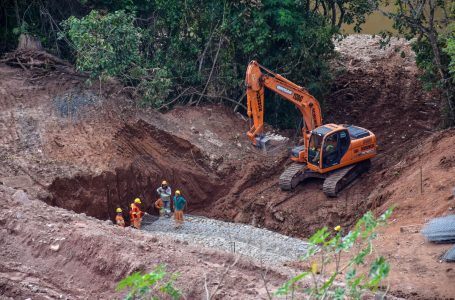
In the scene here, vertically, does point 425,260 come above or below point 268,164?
above

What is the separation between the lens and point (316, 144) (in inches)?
784

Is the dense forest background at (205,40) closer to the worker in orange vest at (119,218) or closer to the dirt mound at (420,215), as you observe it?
the dirt mound at (420,215)

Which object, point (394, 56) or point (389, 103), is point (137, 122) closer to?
point (389, 103)

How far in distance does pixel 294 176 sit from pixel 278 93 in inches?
89.4

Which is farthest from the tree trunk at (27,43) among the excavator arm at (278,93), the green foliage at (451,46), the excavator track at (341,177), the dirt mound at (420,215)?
the green foliage at (451,46)

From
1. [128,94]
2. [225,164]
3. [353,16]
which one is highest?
[353,16]

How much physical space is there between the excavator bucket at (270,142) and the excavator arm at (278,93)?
2.11ft

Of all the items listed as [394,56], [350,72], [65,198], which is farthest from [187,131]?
[394,56]

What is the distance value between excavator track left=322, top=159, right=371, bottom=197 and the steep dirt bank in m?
6.67

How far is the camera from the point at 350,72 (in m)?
27.6

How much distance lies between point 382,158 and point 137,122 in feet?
22.6

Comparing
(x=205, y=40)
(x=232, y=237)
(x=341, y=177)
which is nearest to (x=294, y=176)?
(x=341, y=177)

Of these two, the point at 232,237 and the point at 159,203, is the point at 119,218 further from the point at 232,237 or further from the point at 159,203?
the point at 232,237

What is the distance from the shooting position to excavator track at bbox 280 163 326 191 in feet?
66.9
